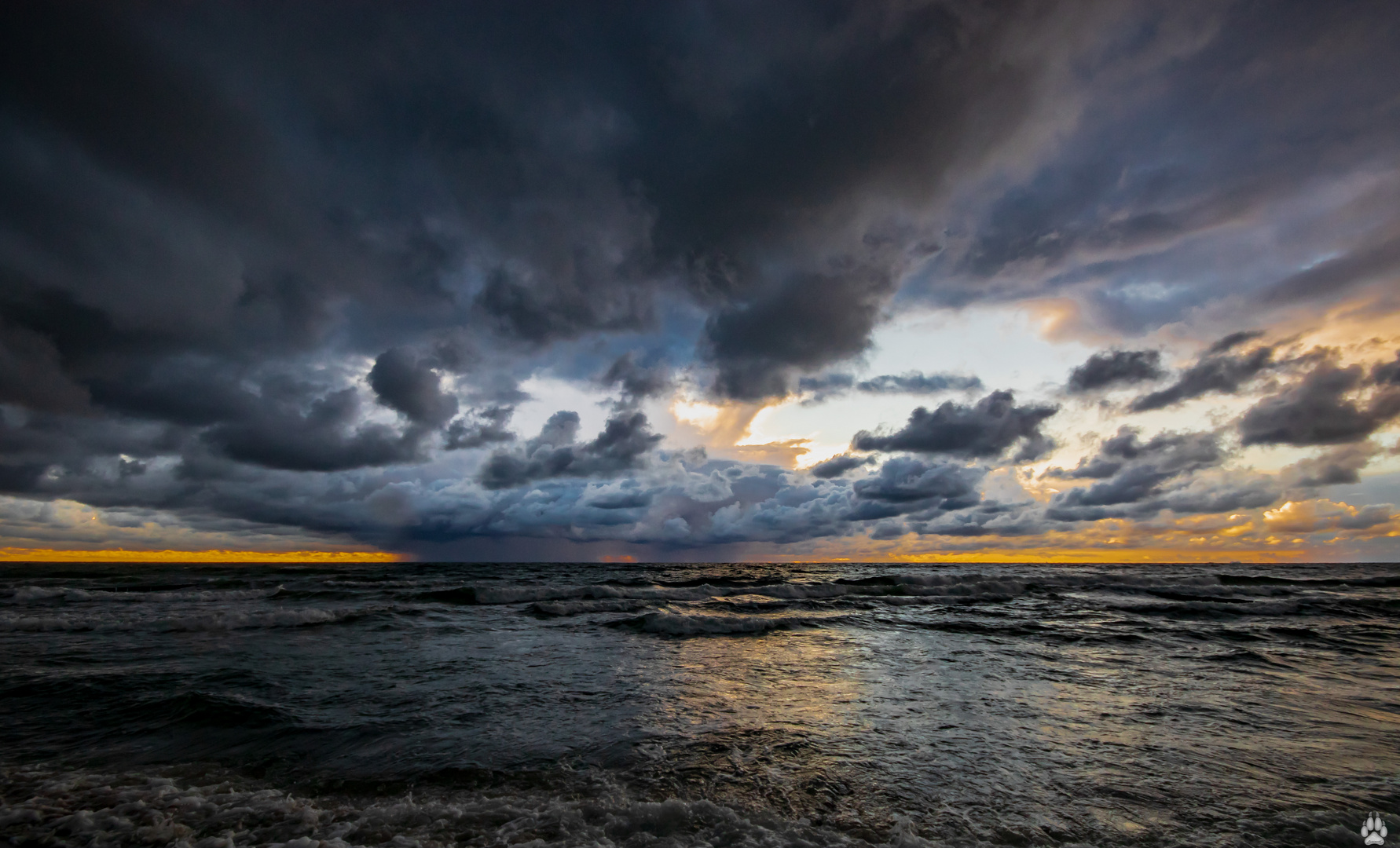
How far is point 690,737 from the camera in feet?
25.7

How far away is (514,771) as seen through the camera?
658cm

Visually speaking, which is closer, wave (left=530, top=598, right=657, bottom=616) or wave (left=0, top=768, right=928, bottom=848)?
wave (left=0, top=768, right=928, bottom=848)

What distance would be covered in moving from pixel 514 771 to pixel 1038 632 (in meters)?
17.9

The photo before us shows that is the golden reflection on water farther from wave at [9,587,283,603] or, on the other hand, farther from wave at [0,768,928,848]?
wave at [9,587,283,603]

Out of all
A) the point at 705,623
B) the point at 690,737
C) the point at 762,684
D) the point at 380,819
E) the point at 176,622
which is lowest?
the point at 705,623

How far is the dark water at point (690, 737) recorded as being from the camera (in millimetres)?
5309

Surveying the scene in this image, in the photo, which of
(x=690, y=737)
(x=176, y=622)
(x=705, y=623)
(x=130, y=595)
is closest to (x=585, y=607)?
(x=705, y=623)

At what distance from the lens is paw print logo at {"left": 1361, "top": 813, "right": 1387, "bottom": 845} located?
16.1 feet

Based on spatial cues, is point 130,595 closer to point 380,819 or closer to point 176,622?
Answer: point 176,622

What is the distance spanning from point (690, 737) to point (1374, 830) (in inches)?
273

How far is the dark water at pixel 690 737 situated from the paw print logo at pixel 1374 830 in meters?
0.11

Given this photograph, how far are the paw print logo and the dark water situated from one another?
0.11 meters

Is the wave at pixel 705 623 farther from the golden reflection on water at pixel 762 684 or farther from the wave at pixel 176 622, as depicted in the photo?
the wave at pixel 176 622

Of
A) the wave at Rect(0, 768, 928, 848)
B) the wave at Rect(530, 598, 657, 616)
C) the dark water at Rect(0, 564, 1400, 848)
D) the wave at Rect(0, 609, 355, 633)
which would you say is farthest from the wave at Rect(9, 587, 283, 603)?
the wave at Rect(0, 768, 928, 848)
